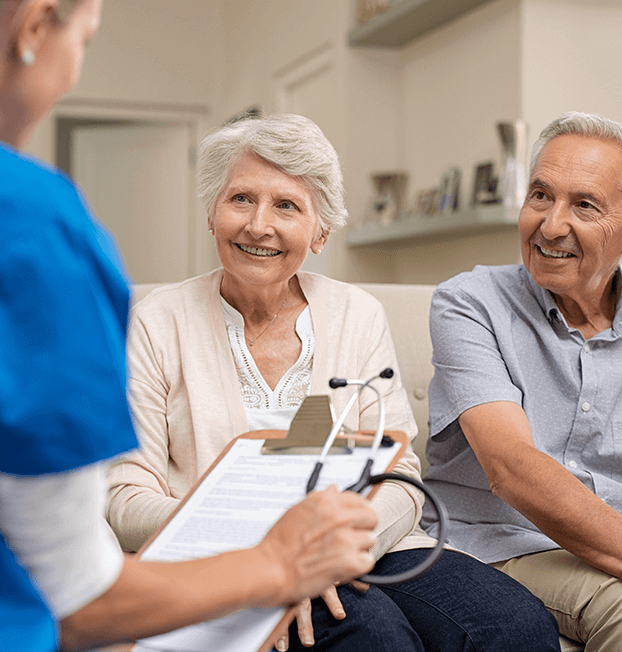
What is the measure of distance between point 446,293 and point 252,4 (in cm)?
387

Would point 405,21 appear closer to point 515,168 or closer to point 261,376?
point 515,168

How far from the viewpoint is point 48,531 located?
0.51m

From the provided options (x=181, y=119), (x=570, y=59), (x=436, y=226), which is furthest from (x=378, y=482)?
(x=181, y=119)

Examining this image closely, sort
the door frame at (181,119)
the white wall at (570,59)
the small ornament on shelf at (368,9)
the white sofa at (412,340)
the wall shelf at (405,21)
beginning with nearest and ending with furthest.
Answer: the white sofa at (412,340) → the white wall at (570,59) → the wall shelf at (405,21) → the small ornament on shelf at (368,9) → the door frame at (181,119)

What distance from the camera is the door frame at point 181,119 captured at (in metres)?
4.98

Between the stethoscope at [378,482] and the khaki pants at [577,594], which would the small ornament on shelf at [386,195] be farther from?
the stethoscope at [378,482]

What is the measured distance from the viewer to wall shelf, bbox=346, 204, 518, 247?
2869 millimetres

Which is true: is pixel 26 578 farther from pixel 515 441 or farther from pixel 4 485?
pixel 515 441

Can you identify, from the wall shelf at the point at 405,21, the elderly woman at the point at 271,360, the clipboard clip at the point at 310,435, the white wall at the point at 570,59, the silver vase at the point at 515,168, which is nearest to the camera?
the clipboard clip at the point at 310,435

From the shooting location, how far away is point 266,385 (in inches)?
53.7

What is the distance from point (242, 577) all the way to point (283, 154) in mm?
915

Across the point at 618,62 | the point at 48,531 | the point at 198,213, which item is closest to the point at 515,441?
the point at 48,531

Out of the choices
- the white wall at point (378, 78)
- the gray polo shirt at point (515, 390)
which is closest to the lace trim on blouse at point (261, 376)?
the gray polo shirt at point (515, 390)

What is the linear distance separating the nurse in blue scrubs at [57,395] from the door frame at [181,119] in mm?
4420
